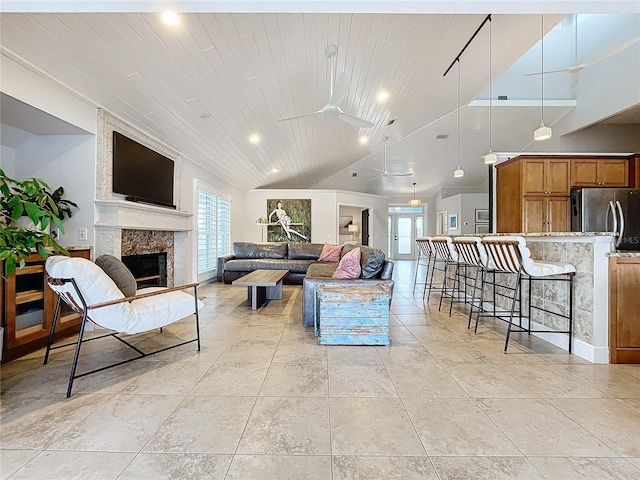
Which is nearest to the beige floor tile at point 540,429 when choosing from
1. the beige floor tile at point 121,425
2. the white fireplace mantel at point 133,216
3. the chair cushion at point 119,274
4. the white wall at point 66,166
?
the beige floor tile at point 121,425

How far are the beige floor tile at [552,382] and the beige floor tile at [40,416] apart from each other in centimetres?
281

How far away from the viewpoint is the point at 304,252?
7.20 metres

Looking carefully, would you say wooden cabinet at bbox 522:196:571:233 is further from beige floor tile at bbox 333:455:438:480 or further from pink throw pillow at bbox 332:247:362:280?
beige floor tile at bbox 333:455:438:480

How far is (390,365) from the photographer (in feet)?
7.85

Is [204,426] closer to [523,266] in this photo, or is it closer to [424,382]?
[424,382]

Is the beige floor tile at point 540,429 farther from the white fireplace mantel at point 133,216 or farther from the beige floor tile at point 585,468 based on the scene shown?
the white fireplace mantel at point 133,216

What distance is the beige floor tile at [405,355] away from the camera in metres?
2.46

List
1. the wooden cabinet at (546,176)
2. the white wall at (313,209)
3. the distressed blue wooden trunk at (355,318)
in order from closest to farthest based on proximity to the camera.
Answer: the distressed blue wooden trunk at (355,318) < the wooden cabinet at (546,176) < the white wall at (313,209)

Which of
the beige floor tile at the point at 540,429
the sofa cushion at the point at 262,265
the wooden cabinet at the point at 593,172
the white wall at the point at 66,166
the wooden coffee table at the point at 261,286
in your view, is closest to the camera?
the beige floor tile at the point at 540,429

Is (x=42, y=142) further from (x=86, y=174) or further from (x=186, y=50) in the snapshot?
(x=186, y=50)

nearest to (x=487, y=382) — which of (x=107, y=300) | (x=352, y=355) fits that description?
(x=352, y=355)

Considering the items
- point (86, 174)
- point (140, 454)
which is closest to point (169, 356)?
point (140, 454)

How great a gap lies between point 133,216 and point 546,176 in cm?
657

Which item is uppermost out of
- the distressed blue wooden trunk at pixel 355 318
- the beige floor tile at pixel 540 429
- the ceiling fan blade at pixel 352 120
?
the ceiling fan blade at pixel 352 120
